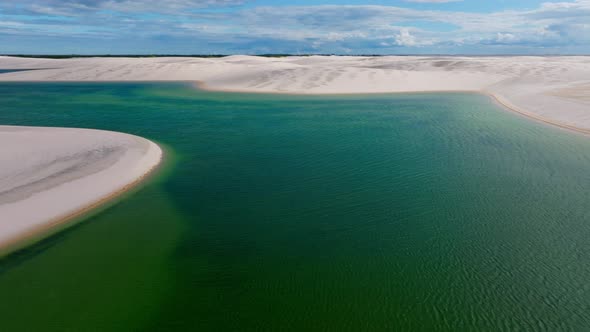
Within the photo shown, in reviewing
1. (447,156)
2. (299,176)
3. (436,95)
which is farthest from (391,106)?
(299,176)

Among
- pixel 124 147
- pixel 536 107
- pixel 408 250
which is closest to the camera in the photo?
pixel 408 250

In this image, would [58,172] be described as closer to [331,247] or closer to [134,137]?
[134,137]

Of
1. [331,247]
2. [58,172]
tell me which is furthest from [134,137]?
[331,247]

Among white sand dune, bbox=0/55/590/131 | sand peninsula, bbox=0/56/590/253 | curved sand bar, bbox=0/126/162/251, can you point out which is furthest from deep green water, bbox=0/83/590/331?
white sand dune, bbox=0/55/590/131

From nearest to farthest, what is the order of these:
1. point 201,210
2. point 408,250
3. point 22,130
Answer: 1. point 408,250
2. point 201,210
3. point 22,130

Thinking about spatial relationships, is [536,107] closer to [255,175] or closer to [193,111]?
[255,175]

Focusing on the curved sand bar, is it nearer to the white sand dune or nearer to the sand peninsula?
the sand peninsula
